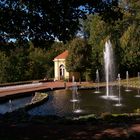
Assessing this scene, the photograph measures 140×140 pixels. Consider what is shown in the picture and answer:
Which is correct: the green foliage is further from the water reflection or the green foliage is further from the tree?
the water reflection

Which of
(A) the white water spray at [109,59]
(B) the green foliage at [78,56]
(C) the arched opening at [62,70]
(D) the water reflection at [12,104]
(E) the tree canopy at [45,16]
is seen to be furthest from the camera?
(C) the arched opening at [62,70]

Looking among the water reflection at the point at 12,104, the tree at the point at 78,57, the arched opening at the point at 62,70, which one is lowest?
the water reflection at the point at 12,104

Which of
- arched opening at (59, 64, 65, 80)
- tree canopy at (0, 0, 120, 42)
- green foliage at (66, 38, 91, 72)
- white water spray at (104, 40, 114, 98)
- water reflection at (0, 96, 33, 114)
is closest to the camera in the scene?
tree canopy at (0, 0, 120, 42)

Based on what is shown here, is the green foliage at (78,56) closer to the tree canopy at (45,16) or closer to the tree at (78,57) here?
the tree at (78,57)

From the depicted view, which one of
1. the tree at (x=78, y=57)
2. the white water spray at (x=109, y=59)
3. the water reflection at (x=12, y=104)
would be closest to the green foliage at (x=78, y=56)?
the tree at (x=78, y=57)

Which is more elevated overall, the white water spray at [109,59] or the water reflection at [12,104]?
the white water spray at [109,59]

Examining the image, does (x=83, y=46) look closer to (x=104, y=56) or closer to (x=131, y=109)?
(x=104, y=56)

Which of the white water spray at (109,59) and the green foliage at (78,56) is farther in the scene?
the white water spray at (109,59)

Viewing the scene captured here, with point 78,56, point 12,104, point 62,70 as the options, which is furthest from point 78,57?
point 12,104

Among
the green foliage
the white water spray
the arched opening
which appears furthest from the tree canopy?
the arched opening

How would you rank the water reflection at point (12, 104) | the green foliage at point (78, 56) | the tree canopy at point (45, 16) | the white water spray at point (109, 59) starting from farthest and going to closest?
the white water spray at point (109, 59) < the green foliage at point (78, 56) < the water reflection at point (12, 104) < the tree canopy at point (45, 16)

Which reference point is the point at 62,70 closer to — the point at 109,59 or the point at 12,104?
the point at 109,59

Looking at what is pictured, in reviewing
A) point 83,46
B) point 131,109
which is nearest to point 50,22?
point 131,109

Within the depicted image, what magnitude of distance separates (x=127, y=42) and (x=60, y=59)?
1141 cm
